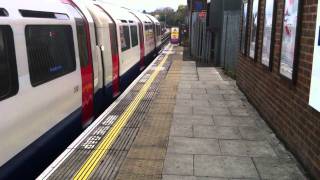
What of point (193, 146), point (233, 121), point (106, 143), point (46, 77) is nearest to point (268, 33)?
point (233, 121)

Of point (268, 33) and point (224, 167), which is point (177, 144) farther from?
point (268, 33)

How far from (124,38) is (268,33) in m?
6.32

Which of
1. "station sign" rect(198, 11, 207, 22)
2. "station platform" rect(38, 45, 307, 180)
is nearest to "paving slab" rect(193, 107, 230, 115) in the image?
"station platform" rect(38, 45, 307, 180)

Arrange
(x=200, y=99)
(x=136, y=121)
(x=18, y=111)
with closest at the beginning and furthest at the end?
(x=18, y=111) < (x=136, y=121) < (x=200, y=99)

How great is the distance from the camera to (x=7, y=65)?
4.91m

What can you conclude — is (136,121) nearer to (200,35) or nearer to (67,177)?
(67,177)

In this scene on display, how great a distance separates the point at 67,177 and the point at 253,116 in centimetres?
458

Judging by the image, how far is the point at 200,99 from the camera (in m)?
10.6

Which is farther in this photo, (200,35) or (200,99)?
(200,35)

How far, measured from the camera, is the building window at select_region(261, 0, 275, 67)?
307 inches

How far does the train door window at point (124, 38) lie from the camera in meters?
13.1

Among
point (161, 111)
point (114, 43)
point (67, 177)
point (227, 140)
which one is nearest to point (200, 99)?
point (161, 111)

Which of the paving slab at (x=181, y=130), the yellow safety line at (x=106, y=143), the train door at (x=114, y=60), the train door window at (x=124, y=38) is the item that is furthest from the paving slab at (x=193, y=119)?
the train door window at (x=124, y=38)

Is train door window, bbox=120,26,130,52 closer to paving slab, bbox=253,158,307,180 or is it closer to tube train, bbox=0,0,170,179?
tube train, bbox=0,0,170,179
